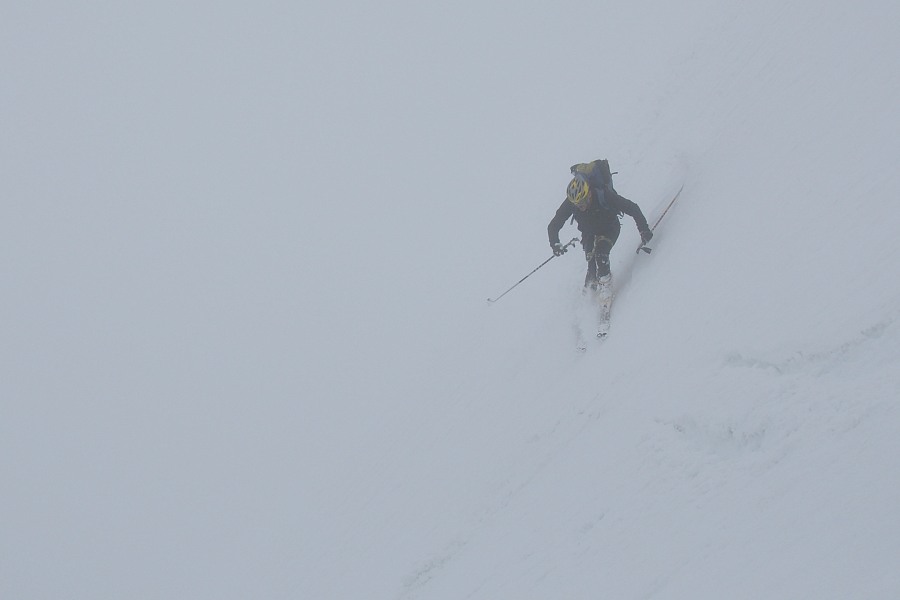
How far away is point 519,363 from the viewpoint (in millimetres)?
12750

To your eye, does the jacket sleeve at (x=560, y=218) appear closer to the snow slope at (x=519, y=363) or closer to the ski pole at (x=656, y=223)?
the ski pole at (x=656, y=223)

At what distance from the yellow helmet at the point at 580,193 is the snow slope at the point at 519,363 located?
125 centimetres

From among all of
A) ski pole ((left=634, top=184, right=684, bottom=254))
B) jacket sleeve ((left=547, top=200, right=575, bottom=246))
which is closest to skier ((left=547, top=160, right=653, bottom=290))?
jacket sleeve ((left=547, top=200, right=575, bottom=246))

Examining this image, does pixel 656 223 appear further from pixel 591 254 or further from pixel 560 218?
pixel 560 218

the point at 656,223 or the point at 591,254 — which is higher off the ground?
the point at 591,254

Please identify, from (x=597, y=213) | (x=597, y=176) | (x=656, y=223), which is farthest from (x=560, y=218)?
(x=656, y=223)

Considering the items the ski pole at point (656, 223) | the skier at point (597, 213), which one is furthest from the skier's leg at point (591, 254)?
the ski pole at point (656, 223)

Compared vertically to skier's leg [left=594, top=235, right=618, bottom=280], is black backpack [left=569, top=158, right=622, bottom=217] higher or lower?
higher

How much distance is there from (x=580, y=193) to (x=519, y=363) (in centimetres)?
393

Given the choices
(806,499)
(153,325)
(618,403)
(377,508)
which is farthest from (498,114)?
(806,499)

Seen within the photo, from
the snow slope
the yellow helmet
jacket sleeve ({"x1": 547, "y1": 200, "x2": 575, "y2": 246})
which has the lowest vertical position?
the snow slope

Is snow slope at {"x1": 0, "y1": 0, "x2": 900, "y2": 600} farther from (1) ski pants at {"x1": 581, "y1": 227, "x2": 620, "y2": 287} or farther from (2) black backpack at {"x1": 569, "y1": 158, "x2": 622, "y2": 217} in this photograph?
(2) black backpack at {"x1": 569, "y1": 158, "x2": 622, "y2": 217}

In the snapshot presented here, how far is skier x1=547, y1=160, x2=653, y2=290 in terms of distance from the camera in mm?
9602

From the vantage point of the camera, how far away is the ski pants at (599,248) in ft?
32.2
